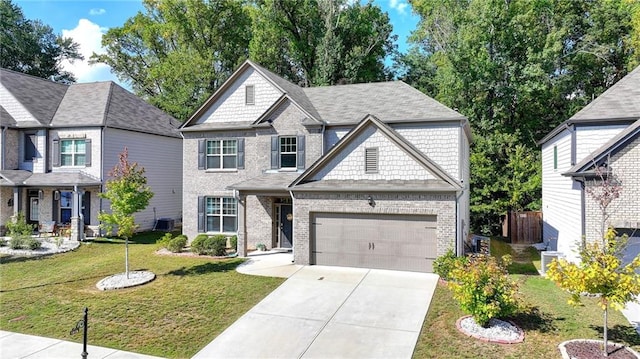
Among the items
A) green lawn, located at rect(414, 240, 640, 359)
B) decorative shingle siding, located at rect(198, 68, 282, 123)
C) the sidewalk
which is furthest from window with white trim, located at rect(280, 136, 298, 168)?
the sidewalk

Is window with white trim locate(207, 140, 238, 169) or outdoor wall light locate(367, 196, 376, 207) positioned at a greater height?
window with white trim locate(207, 140, 238, 169)

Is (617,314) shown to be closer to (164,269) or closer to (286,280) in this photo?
(286,280)

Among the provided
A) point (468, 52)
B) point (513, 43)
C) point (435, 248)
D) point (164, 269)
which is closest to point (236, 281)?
point (164, 269)

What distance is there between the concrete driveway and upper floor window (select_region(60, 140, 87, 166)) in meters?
16.9

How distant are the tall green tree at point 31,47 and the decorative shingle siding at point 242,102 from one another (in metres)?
33.4

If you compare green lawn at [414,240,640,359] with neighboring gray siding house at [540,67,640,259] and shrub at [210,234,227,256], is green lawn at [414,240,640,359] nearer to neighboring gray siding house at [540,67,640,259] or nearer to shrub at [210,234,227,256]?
neighboring gray siding house at [540,67,640,259]

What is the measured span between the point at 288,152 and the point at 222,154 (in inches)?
155

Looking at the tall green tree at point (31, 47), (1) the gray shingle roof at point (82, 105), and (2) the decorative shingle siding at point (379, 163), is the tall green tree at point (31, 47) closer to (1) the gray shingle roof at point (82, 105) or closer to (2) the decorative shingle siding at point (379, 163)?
(1) the gray shingle roof at point (82, 105)

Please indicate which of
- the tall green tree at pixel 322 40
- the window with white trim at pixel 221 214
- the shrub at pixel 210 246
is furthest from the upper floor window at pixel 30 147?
the tall green tree at pixel 322 40

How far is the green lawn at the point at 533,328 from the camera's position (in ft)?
25.8

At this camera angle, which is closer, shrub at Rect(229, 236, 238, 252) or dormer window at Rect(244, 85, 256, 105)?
shrub at Rect(229, 236, 238, 252)

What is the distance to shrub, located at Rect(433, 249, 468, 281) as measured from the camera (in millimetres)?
12617

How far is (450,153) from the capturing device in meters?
16.7

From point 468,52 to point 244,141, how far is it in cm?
1707
